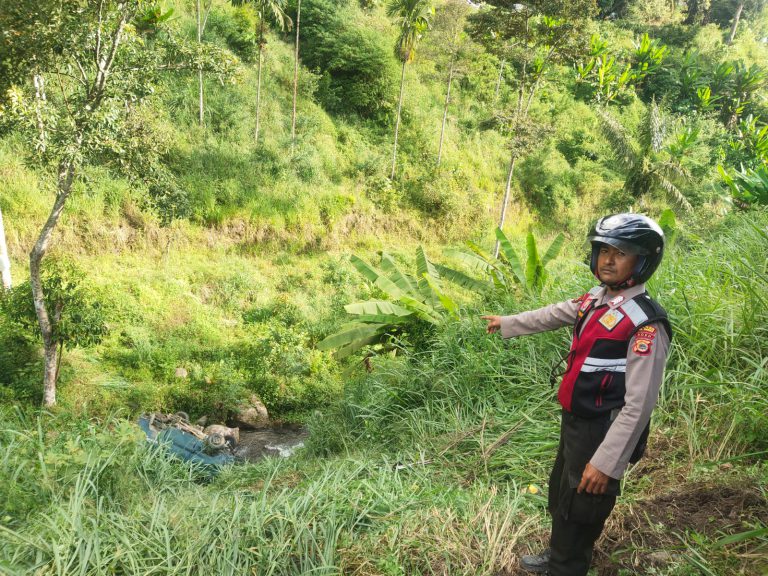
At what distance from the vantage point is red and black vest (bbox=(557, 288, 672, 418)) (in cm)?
180

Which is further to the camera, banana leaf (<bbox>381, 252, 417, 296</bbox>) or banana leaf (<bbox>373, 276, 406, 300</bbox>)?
banana leaf (<bbox>381, 252, 417, 296</bbox>)

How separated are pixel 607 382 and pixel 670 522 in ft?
3.30

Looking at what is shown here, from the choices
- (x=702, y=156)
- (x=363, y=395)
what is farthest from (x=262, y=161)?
(x=702, y=156)

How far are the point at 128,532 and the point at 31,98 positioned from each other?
550cm

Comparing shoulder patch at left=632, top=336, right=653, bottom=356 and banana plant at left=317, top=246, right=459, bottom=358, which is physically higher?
shoulder patch at left=632, top=336, right=653, bottom=356

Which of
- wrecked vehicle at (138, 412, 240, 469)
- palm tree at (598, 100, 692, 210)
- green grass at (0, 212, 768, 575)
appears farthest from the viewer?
palm tree at (598, 100, 692, 210)

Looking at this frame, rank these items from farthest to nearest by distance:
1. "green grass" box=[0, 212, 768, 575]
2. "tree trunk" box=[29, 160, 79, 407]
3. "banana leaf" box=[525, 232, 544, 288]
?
"tree trunk" box=[29, 160, 79, 407], "banana leaf" box=[525, 232, 544, 288], "green grass" box=[0, 212, 768, 575]

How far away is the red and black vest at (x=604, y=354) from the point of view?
180 centimetres

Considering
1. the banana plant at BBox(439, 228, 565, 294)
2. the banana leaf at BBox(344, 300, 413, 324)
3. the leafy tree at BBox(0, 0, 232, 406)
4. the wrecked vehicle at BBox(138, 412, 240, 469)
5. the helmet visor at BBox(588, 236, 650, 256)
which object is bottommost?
the wrecked vehicle at BBox(138, 412, 240, 469)

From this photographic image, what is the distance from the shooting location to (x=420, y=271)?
22.0ft

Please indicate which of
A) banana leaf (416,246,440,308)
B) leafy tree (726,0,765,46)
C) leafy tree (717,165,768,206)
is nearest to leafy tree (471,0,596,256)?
leafy tree (717,165,768,206)

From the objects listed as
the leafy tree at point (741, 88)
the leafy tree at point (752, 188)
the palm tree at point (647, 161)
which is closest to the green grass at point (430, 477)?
the leafy tree at point (752, 188)

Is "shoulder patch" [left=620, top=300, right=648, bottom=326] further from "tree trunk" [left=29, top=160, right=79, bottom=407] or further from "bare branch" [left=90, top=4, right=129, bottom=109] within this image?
"bare branch" [left=90, top=4, right=129, bottom=109]

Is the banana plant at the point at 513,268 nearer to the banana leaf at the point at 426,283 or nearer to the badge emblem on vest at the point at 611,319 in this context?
the banana leaf at the point at 426,283
